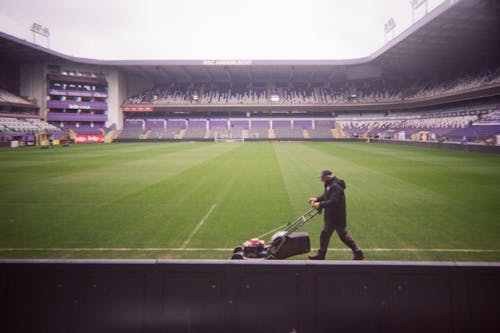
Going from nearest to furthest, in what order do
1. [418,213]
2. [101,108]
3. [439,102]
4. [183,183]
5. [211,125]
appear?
1. [418,213]
2. [183,183]
3. [439,102]
4. [101,108]
5. [211,125]

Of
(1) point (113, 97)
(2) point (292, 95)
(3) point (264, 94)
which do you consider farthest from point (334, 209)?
(1) point (113, 97)

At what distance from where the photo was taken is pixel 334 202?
19.7 ft

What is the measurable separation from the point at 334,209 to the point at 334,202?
0.29 metres

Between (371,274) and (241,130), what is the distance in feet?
223

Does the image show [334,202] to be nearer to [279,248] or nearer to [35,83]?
[279,248]

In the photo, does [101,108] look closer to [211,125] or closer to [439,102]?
[211,125]

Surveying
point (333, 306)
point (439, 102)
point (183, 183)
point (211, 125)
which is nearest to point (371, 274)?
point (333, 306)

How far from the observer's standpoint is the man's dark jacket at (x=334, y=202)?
6.00 m

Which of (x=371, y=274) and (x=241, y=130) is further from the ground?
(x=241, y=130)

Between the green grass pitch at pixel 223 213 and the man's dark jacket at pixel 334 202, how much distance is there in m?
1.16

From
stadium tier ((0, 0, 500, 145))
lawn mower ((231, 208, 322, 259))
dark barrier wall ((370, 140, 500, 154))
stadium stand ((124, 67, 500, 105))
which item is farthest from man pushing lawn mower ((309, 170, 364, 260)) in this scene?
stadium stand ((124, 67, 500, 105))

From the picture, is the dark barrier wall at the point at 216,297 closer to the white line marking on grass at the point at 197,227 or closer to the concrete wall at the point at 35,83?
the white line marking on grass at the point at 197,227

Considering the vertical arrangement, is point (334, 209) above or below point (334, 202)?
below

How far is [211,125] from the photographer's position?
72500 millimetres
